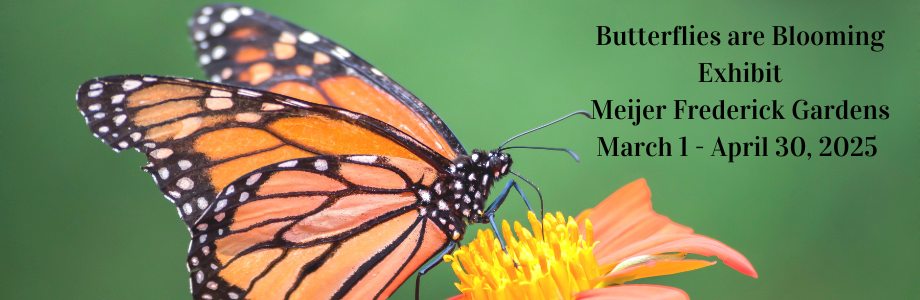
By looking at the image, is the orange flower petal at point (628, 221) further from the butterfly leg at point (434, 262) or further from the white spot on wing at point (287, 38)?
the white spot on wing at point (287, 38)

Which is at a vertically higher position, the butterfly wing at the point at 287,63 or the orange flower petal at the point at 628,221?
the butterfly wing at the point at 287,63

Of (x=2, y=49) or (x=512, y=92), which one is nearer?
(x=512, y=92)

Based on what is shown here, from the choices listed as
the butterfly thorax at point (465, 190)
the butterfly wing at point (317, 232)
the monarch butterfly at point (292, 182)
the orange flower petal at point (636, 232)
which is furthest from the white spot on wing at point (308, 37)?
the orange flower petal at point (636, 232)

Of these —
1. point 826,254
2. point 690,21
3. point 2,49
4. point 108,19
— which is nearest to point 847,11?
point 690,21

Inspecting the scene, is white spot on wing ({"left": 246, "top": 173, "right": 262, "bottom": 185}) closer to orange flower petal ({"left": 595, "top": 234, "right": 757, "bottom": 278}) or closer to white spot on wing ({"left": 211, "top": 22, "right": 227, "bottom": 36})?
white spot on wing ({"left": 211, "top": 22, "right": 227, "bottom": 36})

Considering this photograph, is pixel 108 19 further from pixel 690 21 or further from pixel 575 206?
pixel 690 21

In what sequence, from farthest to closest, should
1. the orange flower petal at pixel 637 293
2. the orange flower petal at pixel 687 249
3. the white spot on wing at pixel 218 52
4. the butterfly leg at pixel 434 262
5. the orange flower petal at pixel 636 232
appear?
1. the white spot on wing at pixel 218 52
2. the butterfly leg at pixel 434 262
3. the orange flower petal at pixel 636 232
4. the orange flower petal at pixel 687 249
5. the orange flower petal at pixel 637 293
